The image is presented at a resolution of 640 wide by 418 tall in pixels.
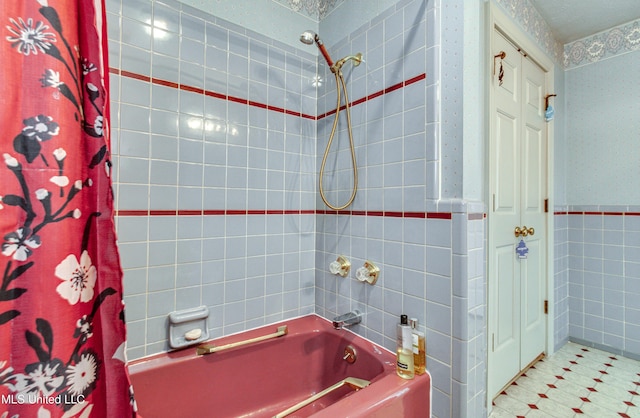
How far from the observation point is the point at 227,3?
1411 mm

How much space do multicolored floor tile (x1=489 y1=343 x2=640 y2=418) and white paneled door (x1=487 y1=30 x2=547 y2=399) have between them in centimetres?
8

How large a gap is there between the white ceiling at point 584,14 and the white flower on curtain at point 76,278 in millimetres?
2791

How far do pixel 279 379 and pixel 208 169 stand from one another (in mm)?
1134

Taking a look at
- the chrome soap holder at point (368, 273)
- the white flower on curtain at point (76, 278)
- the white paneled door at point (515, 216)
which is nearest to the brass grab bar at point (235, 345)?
the chrome soap holder at point (368, 273)

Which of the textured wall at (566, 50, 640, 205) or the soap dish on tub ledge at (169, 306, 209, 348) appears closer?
the soap dish on tub ledge at (169, 306, 209, 348)

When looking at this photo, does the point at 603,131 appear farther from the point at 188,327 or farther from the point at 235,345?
the point at 188,327

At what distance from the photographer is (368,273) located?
54.4 inches

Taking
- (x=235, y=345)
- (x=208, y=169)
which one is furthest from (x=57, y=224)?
(x=235, y=345)

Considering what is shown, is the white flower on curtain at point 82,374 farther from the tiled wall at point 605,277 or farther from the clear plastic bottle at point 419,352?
Result: the tiled wall at point 605,277

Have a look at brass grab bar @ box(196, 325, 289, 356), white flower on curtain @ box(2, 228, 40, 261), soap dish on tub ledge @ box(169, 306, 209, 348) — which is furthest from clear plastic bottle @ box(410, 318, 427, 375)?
white flower on curtain @ box(2, 228, 40, 261)

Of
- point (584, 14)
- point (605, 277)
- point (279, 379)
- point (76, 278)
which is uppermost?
point (584, 14)

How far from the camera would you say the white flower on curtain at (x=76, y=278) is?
50cm

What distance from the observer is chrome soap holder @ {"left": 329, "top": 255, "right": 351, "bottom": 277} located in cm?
152

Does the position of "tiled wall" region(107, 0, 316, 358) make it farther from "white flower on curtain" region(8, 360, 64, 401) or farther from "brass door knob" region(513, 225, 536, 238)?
"brass door knob" region(513, 225, 536, 238)
